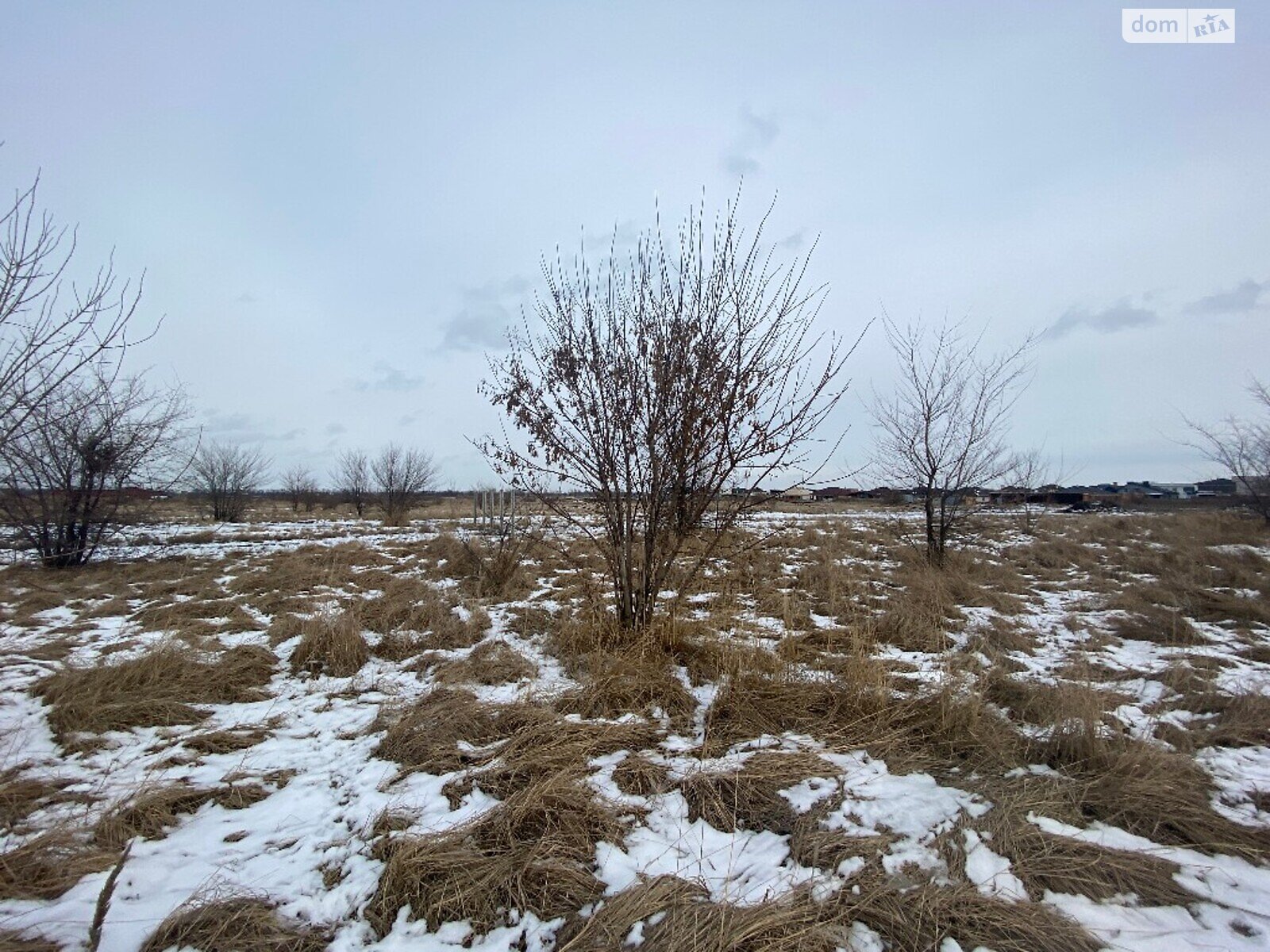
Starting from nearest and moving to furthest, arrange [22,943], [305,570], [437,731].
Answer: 1. [22,943]
2. [437,731]
3. [305,570]

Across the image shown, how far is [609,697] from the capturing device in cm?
369

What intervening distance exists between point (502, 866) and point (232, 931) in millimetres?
910

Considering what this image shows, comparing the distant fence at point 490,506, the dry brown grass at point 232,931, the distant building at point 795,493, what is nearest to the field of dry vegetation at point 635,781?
the dry brown grass at point 232,931

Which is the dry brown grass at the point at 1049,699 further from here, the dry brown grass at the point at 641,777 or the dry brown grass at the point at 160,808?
the dry brown grass at the point at 160,808

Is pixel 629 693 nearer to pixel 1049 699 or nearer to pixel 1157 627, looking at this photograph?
pixel 1049 699

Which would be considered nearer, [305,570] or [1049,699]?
[1049,699]

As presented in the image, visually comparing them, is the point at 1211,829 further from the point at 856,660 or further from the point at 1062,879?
the point at 856,660

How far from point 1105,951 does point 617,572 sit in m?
3.60

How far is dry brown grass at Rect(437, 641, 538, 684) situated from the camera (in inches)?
165

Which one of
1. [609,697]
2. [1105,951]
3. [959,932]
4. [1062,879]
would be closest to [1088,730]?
[1062,879]

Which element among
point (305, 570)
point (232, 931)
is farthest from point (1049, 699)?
point (305, 570)

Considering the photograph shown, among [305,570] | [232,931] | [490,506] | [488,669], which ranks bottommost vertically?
[232,931]

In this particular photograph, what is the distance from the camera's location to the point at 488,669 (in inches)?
171

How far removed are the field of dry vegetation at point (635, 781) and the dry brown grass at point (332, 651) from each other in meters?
0.03
